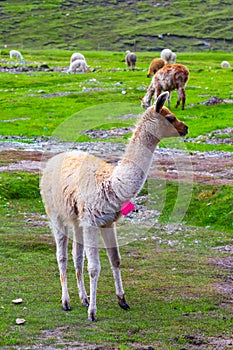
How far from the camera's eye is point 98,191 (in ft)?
30.9

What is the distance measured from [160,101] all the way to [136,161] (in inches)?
35.5

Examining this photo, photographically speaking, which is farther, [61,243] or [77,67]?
[77,67]

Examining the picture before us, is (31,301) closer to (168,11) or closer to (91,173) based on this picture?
(91,173)

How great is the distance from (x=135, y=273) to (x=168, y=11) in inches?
5282

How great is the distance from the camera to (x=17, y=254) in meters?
13.1

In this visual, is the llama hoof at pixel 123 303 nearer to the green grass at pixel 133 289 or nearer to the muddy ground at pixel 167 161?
the green grass at pixel 133 289

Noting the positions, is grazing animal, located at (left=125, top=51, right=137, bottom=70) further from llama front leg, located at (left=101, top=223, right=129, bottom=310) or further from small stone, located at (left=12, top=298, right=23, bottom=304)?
small stone, located at (left=12, top=298, right=23, bottom=304)

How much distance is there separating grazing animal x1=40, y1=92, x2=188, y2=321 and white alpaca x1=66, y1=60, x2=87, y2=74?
148ft

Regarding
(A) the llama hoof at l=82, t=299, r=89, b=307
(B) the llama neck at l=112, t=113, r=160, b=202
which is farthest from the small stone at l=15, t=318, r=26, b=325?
(B) the llama neck at l=112, t=113, r=160, b=202

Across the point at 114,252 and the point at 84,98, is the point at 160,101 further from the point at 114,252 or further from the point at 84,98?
the point at 84,98

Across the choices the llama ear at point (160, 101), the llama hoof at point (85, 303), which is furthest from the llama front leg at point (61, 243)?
the llama ear at point (160, 101)

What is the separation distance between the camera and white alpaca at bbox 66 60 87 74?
181ft

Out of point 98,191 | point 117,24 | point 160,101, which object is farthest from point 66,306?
point 117,24

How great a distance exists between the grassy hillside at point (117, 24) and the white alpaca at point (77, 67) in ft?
195
